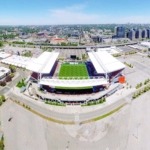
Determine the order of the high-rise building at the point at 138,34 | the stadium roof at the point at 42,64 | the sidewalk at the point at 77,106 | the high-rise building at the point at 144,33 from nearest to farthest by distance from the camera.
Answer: the sidewalk at the point at 77,106 < the stadium roof at the point at 42,64 < the high-rise building at the point at 138,34 < the high-rise building at the point at 144,33

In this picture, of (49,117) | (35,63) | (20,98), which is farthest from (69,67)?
(49,117)

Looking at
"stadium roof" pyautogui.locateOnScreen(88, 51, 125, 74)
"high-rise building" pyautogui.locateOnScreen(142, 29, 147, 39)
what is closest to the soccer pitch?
"stadium roof" pyautogui.locateOnScreen(88, 51, 125, 74)

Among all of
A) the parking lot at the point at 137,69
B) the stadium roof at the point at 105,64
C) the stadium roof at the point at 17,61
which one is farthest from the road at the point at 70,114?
the stadium roof at the point at 17,61

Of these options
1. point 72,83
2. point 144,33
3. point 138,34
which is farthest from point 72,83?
point 144,33

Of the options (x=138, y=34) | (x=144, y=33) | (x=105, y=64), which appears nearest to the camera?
(x=105, y=64)

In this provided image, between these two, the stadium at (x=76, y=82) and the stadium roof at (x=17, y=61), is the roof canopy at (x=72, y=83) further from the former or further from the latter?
the stadium roof at (x=17, y=61)

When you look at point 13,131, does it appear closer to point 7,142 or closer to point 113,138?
point 7,142

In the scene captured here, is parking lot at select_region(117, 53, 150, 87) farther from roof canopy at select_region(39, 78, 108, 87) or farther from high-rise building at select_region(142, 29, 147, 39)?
high-rise building at select_region(142, 29, 147, 39)

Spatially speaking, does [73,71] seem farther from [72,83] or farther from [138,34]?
[138,34]
